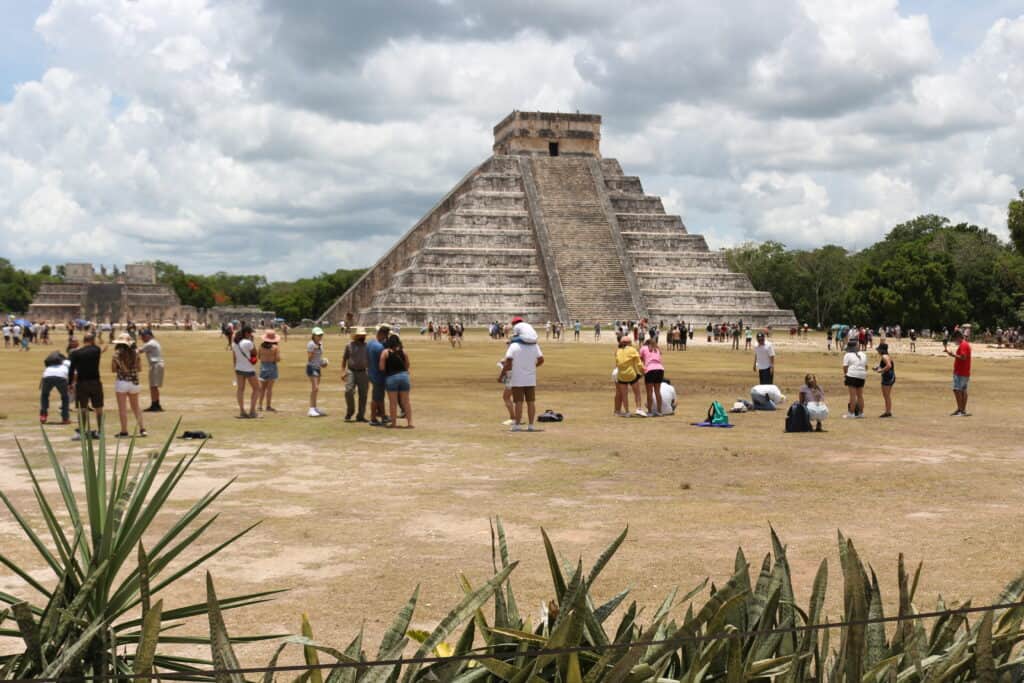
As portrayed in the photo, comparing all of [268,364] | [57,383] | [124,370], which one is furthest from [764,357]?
[57,383]

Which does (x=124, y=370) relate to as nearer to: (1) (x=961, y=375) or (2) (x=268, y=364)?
(2) (x=268, y=364)

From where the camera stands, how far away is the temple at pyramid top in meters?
67.8

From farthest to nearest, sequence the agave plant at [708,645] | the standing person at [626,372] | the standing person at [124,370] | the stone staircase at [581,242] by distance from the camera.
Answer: the stone staircase at [581,242] < the standing person at [626,372] < the standing person at [124,370] < the agave plant at [708,645]

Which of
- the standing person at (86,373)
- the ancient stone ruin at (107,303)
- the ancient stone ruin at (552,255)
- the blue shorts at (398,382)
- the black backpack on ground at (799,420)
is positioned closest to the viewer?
the standing person at (86,373)

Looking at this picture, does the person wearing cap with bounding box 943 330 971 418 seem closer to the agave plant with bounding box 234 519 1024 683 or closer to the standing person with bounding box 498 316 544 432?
the standing person with bounding box 498 316 544 432

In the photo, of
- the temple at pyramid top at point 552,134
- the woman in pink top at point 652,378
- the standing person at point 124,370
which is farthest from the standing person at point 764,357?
the temple at pyramid top at point 552,134

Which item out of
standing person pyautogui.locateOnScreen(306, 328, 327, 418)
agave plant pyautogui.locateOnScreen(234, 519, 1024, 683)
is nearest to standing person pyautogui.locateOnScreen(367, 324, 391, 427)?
standing person pyautogui.locateOnScreen(306, 328, 327, 418)

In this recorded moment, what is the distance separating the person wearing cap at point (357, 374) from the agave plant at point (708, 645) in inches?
423

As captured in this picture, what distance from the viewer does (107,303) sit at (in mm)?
85125

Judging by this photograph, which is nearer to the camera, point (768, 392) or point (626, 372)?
point (626, 372)

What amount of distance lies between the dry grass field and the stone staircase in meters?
41.4

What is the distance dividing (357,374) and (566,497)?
20.3 feet

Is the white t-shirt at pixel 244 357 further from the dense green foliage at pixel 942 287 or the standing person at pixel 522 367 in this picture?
the dense green foliage at pixel 942 287

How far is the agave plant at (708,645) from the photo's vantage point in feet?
7.45
